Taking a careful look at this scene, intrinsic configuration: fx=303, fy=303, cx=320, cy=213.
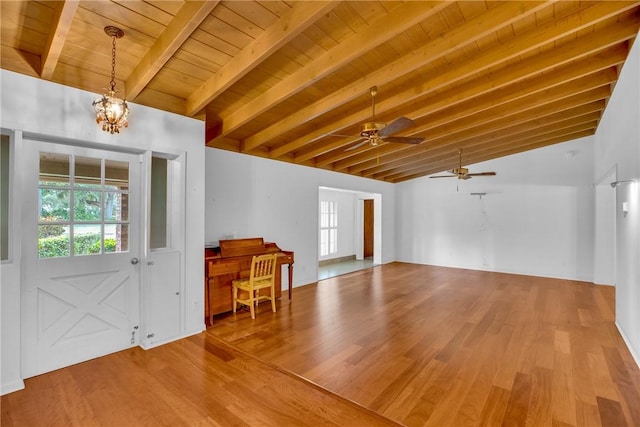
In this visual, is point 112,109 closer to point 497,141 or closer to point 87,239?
point 87,239

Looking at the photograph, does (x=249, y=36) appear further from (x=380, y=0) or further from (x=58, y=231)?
(x=58, y=231)

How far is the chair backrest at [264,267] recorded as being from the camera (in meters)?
4.29

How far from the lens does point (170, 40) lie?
2.30 metres

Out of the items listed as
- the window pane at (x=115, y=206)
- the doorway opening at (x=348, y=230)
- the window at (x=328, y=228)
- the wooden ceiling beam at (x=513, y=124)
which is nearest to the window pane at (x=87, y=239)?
the window pane at (x=115, y=206)

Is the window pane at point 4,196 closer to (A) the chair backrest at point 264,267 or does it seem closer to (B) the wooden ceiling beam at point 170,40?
(B) the wooden ceiling beam at point 170,40

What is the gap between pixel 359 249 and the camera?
33.3 feet

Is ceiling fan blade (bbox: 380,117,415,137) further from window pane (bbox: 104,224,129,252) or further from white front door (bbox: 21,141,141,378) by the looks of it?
window pane (bbox: 104,224,129,252)

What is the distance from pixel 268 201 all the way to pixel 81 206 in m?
3.02

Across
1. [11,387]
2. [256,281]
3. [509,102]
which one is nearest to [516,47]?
[509,102]

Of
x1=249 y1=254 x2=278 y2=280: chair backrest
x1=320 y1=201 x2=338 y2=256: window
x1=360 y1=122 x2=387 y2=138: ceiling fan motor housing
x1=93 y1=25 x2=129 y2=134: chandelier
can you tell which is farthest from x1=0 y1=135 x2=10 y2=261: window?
x1=320 y1=201 x2=338 y2=256: window

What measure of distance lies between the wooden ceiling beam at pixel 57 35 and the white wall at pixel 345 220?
712cm

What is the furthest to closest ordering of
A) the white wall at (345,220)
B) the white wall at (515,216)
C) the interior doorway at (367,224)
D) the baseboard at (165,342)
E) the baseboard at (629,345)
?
the interior doorway at (367,224) → the white wall at (345,220) → the white wall at (515,216) → the baseboard at (165,342) → the baseboard at (629,345)

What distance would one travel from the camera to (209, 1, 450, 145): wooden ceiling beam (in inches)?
88.2

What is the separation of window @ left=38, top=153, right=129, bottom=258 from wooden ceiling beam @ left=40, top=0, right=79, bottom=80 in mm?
778
